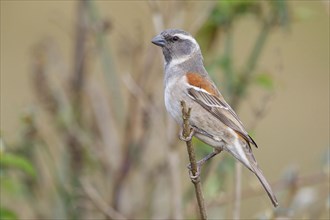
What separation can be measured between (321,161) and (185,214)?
42.1 inches

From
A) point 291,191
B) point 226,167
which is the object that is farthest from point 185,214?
point 291,191

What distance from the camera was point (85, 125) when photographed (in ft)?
25.5

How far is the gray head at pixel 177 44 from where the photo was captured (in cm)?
590

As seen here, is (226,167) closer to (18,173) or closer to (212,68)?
(212,68)

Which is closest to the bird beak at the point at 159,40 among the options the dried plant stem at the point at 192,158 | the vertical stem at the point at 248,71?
the dried plant stem at the point at 192,158

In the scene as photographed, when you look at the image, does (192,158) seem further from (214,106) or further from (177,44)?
(177,44)

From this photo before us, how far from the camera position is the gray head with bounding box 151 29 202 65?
19.4 ft

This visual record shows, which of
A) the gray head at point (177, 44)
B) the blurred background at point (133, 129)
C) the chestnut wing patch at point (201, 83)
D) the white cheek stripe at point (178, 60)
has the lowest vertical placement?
the blurred background at point (133, 129)

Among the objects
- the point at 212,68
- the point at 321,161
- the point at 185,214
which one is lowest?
the point at 185,214

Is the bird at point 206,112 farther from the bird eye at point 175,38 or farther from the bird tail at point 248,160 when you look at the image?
the bird eye at point 175,38

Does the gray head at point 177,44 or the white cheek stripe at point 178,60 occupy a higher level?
the gray head at point 177,44

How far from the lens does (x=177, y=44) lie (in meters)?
5.93

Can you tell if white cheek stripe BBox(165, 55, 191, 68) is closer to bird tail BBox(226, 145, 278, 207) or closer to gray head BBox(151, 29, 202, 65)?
gray head BBox(151, 29, 202, 65)

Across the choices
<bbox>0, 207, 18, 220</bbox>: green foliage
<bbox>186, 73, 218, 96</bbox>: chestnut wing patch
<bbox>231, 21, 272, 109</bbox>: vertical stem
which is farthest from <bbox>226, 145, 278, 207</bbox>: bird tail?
<bbox>231, 21, 272, 109</bbox>: vertical stem
